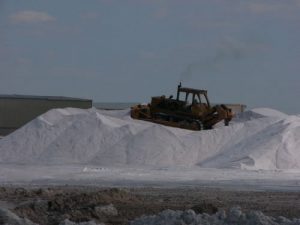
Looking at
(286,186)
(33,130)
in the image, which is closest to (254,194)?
(286,186)

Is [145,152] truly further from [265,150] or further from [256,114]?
[256,114]

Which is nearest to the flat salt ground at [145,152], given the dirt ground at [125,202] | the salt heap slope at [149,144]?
the salt heap slope at [149,144]

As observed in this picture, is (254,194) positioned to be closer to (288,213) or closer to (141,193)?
(141,193)

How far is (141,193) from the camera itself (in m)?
18.7

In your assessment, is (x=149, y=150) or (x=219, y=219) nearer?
(x=219, y=219)

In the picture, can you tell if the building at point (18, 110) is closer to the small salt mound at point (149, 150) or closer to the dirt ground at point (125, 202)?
the small salt mound at point (149, 150)

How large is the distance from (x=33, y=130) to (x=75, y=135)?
2.10 meters

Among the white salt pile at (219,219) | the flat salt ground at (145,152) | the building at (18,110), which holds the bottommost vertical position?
the white salt pile at (219,219)

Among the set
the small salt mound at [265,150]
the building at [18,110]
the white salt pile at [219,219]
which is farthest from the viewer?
the building at [18,110]

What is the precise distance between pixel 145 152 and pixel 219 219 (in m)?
15.1

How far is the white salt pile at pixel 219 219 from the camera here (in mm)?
11969

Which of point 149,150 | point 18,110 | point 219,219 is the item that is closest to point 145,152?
point 149,150

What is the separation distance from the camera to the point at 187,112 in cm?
3138

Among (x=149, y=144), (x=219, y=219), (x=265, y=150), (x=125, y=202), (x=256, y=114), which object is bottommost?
(x=219, y=219)
